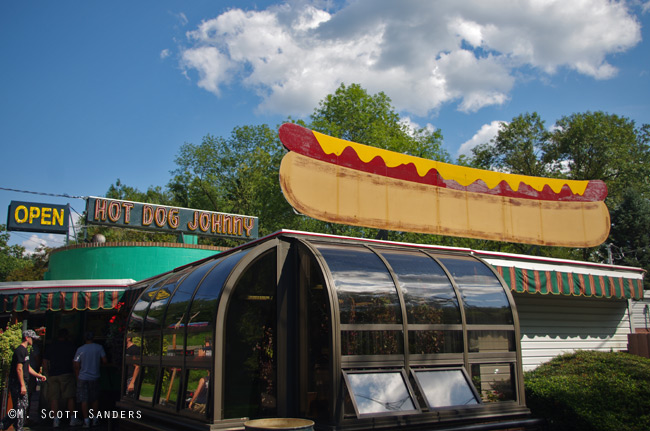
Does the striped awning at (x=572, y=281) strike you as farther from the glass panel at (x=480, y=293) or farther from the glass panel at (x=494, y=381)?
the glass panel at (x=494, y=381)

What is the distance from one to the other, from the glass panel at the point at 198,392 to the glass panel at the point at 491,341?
3382 mm

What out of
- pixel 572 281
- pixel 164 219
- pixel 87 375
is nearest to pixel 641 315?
pixel 572 281

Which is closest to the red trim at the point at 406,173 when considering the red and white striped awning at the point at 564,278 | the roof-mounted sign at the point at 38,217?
the red and white striped awning at the point at 564,278

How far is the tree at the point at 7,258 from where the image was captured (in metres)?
61.1

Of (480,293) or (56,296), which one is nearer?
(480,293)

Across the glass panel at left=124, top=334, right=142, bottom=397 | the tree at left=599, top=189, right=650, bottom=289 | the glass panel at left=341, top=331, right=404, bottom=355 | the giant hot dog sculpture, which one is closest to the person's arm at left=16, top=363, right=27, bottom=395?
the glass panel at left=124, top=334, right=142, bottom=397

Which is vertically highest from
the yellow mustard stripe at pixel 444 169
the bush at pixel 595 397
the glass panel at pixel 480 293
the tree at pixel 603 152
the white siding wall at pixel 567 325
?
the tree at pixel 603 152

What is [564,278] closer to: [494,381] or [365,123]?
[494,381]

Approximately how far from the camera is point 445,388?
618cm

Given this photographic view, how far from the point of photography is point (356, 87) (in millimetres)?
33062

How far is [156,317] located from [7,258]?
66371mm

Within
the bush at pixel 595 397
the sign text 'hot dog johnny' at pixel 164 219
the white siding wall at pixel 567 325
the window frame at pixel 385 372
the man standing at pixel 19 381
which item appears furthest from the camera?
the sign text 'hot dog johnny' at pixel 164 219

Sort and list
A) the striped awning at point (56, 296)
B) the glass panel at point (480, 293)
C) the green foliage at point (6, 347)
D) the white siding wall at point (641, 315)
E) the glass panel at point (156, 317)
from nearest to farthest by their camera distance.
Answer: the glass panel at point (480, 293), the glass panel at point (156, 317), the green foliage at point (6, 347), the striped awning at point (56, 296), the white siding wall at point (641, 315)

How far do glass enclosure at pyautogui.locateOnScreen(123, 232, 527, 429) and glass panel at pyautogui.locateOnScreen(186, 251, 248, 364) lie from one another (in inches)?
0.9
